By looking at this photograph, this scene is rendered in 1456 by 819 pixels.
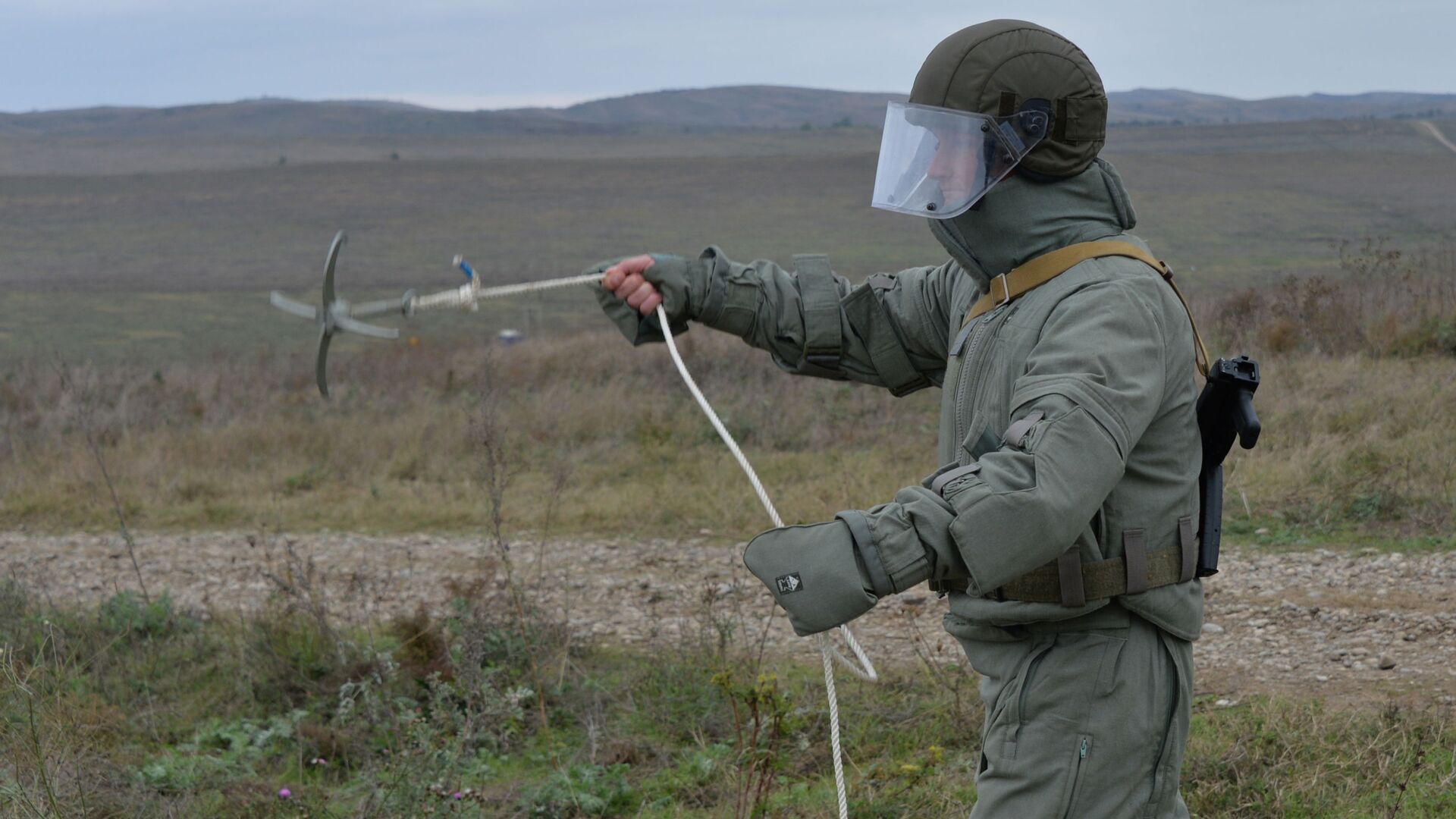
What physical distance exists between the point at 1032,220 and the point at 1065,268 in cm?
13

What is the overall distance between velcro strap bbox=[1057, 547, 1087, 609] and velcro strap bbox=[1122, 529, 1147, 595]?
0.09 m

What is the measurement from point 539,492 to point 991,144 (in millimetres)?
6929

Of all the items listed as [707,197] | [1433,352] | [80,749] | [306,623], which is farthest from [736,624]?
[707,197]

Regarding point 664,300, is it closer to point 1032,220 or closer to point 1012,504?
point 1032,220

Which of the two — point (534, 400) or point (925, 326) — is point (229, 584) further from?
point (925, 326)

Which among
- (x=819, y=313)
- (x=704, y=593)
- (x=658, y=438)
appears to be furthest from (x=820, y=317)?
(x=658, y=438)

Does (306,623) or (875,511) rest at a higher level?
(875,511)

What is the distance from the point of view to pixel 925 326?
303cm

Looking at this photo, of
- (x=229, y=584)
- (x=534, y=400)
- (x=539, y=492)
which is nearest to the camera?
(x=229, y=584)

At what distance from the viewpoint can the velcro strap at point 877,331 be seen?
121 inches

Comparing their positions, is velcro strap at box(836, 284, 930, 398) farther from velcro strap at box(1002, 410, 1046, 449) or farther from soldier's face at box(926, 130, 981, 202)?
velcro strap at box(1002, 410, 1046, 449)

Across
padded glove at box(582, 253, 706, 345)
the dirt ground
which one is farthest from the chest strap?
the dirt ground

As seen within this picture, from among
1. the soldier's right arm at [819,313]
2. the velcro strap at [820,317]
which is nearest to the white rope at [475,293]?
the soldier's right arm at [819,313]

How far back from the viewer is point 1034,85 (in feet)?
7.71
